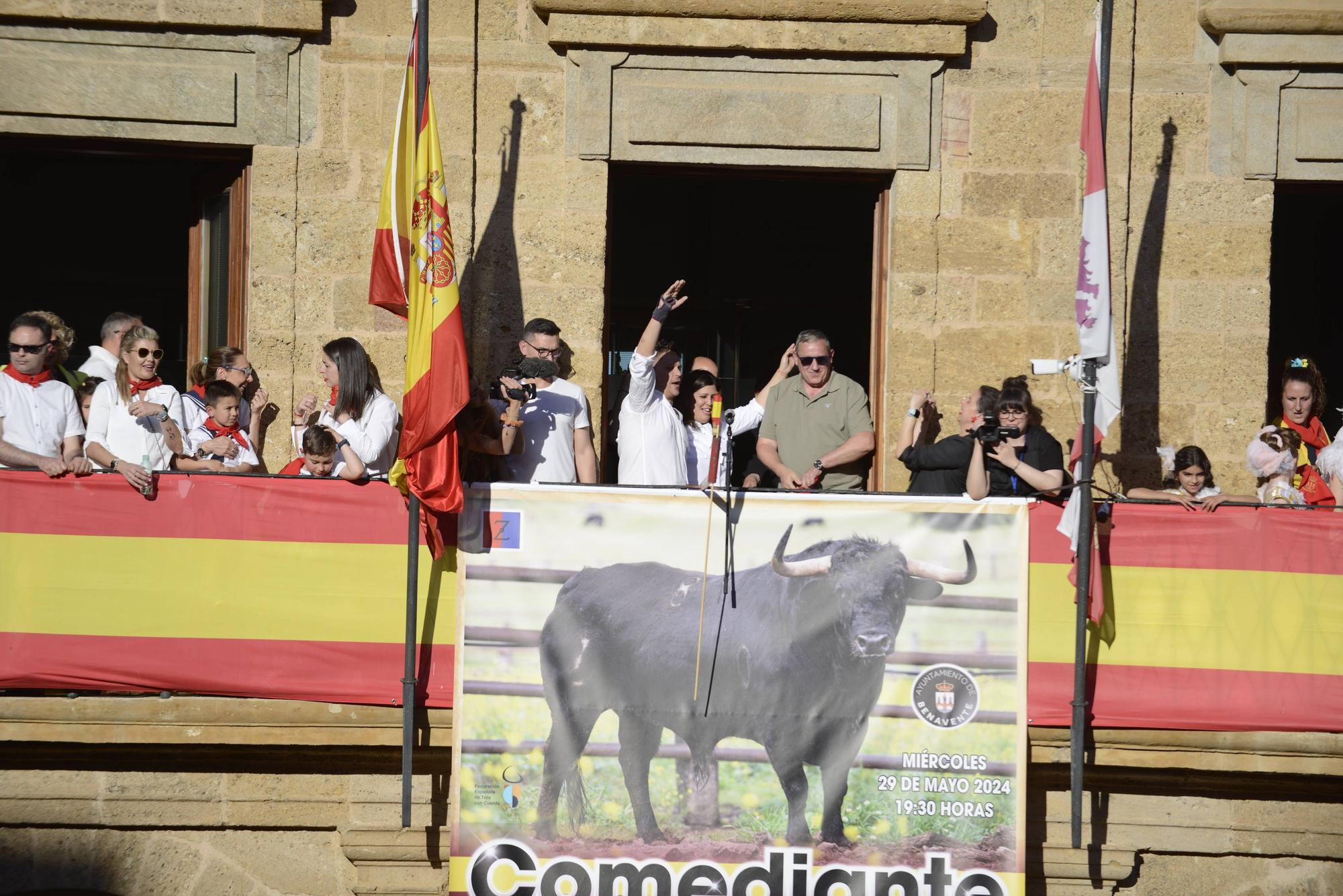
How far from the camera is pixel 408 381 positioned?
722 cm

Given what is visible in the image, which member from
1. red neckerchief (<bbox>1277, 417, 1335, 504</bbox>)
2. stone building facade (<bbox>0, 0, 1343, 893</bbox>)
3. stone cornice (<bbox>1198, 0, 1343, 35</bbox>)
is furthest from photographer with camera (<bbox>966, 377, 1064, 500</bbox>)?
stone cornice (<bbox>1198, 0, 1343, 35</bbox>)

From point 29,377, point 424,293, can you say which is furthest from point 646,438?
point 29,377

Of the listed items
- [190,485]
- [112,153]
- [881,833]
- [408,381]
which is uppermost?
[112,153]

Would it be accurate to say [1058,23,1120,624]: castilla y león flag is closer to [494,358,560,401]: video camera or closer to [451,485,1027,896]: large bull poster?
[451,485,1027,896]: large bull poster

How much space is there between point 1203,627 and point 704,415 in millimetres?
2835

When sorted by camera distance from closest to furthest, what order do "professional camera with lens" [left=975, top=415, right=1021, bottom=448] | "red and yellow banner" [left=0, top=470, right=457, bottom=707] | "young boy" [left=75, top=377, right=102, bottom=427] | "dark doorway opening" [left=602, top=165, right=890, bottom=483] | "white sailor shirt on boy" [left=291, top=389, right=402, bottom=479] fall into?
1. "red and yellow banner" [left=0, top=470, right=457, bottom=707]
2. "professional camera with lens" [left=975, top=415, right=1021, bottom=448]
3. "white sailor shirt on boy" [left=291, top=389, right=402, bottom=479]
4. "young boy" [left=75, top=377, right=102, bottom=427]
5. "dark doorway opening" [left=602, top=165, right=890, bottom=483]

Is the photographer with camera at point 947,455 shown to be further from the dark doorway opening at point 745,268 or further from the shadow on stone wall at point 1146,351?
the dark doorway opening at point 745,268

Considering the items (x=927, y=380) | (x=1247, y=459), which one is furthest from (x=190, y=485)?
(x=1247, y=459)

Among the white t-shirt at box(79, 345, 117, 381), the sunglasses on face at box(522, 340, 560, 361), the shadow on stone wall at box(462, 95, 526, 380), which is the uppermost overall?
the shadow on stone wall at box(462, 95, 526, 380)

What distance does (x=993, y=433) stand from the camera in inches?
289

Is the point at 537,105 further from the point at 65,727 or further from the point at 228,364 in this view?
the point at 65,727

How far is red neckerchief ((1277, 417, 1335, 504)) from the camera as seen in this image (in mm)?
7965

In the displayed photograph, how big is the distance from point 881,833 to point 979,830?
0.44 m

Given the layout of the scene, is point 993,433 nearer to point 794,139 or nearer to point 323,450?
point 794,139
